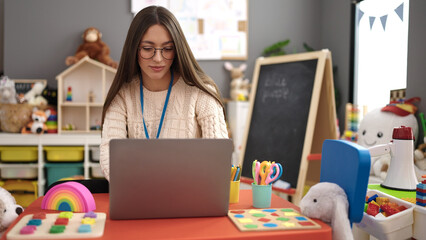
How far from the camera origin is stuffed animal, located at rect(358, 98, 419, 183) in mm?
2207

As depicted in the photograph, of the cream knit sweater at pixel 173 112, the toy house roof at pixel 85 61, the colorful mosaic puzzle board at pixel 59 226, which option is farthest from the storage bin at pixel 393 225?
the toy house roof at pixel 85 61

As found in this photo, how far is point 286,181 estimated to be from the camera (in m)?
2.48

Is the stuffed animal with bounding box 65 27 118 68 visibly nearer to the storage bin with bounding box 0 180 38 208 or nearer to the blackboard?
the storage bin with bounding box 0 180 38 208

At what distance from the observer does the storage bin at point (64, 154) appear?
3113 millimetres

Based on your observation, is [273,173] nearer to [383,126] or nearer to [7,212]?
[7,212]

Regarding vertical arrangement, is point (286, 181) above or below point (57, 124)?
below

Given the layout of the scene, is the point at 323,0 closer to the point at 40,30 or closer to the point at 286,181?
the point at 286,181

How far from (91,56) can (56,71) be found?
1.31 ft

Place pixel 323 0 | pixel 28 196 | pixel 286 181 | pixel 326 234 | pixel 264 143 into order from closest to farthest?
1. pixel 326 234
2. pixel 286 181
3. pixel 264 143
4. pixel 28 196
5. pixel 323 0

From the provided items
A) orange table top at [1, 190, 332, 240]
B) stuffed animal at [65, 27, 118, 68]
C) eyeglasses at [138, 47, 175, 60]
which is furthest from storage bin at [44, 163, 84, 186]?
orange table top at [1, 190, 332, 240]

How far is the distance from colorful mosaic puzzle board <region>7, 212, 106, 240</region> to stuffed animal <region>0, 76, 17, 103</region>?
258 cm

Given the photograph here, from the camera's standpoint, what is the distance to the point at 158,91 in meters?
1.45

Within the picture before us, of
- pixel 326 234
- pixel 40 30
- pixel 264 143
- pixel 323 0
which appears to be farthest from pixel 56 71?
pixel 326 234

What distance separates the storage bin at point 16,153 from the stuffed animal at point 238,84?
5.80ft
